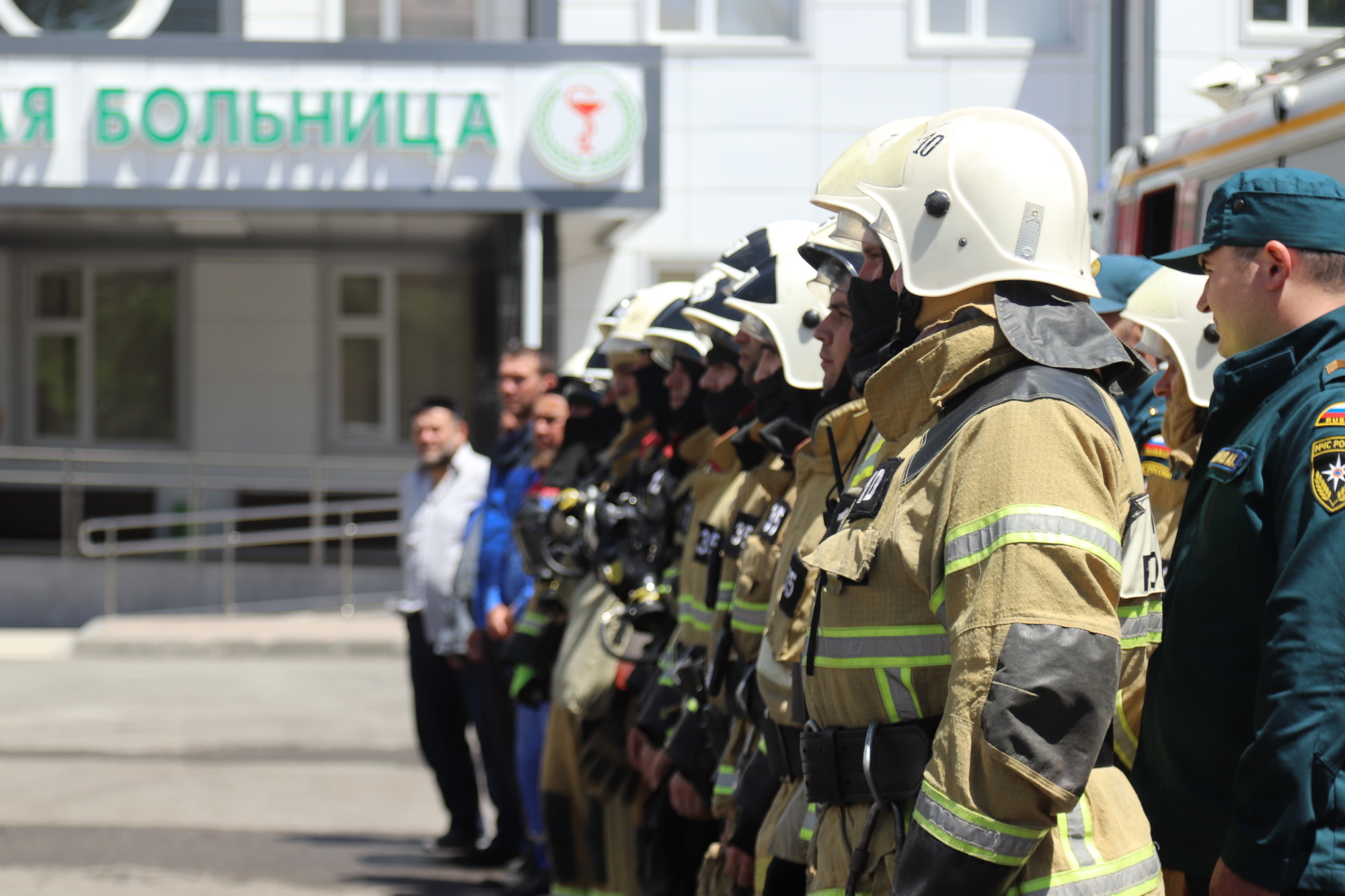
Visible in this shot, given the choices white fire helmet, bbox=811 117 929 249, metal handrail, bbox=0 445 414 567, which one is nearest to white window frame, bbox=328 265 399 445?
metal handrail, bbox=0 445 414 567

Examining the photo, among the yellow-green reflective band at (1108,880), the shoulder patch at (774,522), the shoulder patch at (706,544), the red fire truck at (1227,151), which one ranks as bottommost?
the yellow-green reflective band at (1108,880)

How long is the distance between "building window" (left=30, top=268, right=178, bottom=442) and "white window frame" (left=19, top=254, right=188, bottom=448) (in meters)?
0.01

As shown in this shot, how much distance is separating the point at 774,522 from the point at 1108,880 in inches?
57.0

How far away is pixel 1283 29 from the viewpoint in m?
13.4

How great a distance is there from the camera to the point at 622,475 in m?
5.69

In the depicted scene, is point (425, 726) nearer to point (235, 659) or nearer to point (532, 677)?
point (532, 677)

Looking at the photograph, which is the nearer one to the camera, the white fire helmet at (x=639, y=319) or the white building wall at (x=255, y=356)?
the white fire helmet at (x=639, y=319)

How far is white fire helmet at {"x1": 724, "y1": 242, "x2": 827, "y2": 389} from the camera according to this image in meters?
3.74

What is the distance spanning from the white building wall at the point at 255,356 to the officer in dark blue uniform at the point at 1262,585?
14.8 m

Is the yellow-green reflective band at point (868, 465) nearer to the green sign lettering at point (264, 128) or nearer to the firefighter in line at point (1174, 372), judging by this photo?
the firefighter in line at point (1174, 372)

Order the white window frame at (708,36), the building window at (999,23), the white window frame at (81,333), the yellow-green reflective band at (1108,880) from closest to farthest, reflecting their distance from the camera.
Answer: the yellow-green reflective band at (1108,880) → the white window frame at (708,36) → the building window at (999,23) → the white window frame at (81,333)

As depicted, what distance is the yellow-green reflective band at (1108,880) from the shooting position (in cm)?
211

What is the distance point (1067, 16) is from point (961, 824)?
1350 centimetres

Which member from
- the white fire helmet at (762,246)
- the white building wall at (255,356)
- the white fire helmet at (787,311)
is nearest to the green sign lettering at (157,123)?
the white building wall at (255,356)
